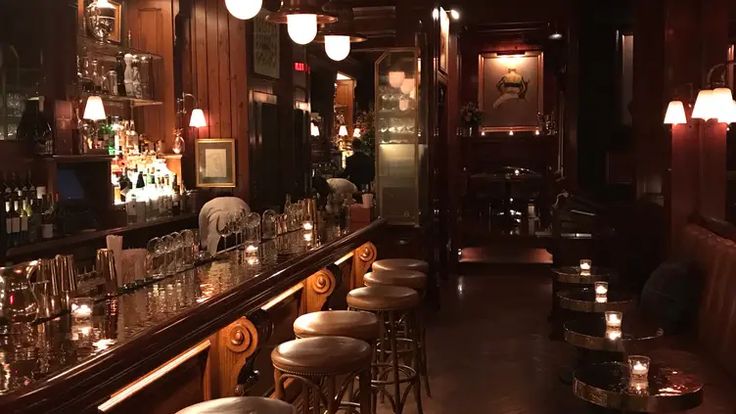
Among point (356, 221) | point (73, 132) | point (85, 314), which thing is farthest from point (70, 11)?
point (85, 314)

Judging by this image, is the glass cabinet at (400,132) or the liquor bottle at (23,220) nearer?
the liquor bottle at (23,220)

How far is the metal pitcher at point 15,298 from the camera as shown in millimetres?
2408

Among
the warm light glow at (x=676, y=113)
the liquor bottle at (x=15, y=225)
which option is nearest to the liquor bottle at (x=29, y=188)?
the liquor bottle at (x=15, y=225)

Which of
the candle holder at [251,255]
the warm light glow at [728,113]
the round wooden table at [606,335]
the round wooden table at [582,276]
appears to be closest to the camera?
the candle holder at [251,255]

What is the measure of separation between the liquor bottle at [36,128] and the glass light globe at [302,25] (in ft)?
6.24

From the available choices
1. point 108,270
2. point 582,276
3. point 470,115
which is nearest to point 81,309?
point 108,270

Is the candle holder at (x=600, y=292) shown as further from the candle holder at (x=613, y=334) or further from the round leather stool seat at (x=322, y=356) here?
the round leather stool seat at (x=322, y=356)

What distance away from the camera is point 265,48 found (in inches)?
290

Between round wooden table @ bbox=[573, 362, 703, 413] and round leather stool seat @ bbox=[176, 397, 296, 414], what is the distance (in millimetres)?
1499

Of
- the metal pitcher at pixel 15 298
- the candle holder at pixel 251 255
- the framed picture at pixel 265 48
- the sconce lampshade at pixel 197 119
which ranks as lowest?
the candle holder at pixel 251 255

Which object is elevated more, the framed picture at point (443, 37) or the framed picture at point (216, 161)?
the framed picture at point (443, 37)

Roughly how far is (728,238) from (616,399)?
10.1 feet

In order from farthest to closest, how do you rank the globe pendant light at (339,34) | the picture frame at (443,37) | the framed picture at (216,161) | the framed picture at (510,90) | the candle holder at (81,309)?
the framed picture at (510,90), the picture frame at (443,37), the framed picture at (216,161), the globe pendant light at (339,34), the candle holder at (81,309)

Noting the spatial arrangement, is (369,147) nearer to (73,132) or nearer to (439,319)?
(439,319)
